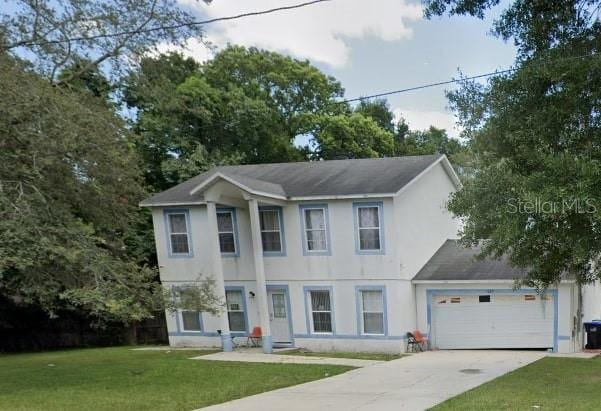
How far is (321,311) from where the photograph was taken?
48.6ft

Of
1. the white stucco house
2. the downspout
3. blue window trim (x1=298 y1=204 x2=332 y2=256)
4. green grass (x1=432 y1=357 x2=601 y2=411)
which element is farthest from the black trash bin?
blue window trim (x1=298 y1=204 x2=332 y2=256)

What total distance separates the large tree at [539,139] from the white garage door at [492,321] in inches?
232

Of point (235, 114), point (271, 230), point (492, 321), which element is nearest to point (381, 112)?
point (235, 114)

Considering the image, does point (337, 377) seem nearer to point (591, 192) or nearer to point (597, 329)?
point (591, 192)

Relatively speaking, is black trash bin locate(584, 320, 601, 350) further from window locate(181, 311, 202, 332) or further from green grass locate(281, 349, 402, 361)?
window locate(181, 311, 202, 332)

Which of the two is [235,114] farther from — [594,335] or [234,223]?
[594,335]

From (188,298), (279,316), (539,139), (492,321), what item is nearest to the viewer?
(539,139)

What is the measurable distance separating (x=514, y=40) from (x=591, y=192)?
10.5ft

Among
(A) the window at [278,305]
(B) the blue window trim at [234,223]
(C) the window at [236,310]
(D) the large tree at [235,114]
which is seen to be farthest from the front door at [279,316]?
(D) the large tree at [235,114]

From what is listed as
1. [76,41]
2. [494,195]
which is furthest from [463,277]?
[76,41]

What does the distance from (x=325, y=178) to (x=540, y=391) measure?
904 centimetres

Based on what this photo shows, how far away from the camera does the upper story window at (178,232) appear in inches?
622

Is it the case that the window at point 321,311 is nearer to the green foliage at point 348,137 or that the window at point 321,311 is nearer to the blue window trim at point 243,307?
the blue window trim at point 243,307

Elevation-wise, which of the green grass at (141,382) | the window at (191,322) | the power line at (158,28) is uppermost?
the power line at (158,28)
